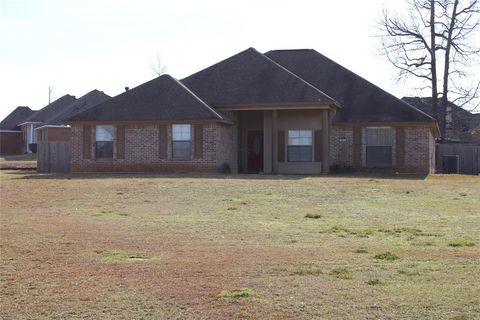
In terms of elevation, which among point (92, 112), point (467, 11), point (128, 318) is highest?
point (467, 11)

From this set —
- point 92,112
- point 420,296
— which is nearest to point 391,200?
point 420,296

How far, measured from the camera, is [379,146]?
110 feet

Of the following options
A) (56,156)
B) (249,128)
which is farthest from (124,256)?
(56,156)

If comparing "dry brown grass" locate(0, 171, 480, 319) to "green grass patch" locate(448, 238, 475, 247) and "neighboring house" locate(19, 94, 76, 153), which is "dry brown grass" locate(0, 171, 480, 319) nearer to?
"green grass patch" locate(448, 238, 475, 247)

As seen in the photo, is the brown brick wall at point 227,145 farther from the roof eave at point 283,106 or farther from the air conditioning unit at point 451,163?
the air conditioning unit at point 451,163

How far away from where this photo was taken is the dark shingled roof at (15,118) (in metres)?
72.3

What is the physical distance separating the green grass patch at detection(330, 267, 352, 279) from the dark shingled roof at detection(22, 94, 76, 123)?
60.4 m

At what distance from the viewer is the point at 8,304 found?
786 cm

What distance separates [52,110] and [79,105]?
559 cm

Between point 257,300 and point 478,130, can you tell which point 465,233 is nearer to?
point 257,300

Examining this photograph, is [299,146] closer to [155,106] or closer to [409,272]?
[155,106]

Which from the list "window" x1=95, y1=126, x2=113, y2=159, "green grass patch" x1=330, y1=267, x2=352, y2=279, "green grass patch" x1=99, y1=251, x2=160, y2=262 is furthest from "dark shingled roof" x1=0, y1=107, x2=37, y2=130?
"green grass patch" x1=330, y1=267, x2=352, y2=279

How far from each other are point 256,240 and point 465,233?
392 cm

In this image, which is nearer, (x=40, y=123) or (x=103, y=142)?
(x=103, y=142)
